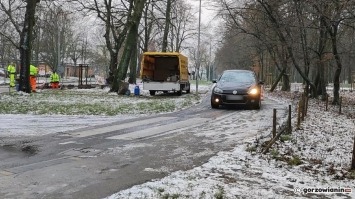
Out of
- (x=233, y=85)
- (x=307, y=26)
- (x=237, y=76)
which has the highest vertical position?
(x=307, y=26)

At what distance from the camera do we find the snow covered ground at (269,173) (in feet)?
17.1

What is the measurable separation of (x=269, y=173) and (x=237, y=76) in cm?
1138

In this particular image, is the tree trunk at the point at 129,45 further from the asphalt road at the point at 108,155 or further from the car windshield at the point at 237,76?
the asphalt road at the point at 108,155

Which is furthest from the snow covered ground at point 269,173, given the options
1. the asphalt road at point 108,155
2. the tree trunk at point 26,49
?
the tree trunk at point 26,49

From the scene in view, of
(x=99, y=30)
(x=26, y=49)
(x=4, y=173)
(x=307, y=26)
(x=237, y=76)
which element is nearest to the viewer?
(x=4, y=173)

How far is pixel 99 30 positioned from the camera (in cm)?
5472

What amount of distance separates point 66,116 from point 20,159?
20.7ft

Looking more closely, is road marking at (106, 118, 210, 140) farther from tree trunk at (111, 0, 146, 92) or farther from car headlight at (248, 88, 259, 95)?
tree trunk at (111, 0, 146, 92)

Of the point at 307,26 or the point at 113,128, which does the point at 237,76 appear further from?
the point at 113,128

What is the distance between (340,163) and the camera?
7152 millimetres

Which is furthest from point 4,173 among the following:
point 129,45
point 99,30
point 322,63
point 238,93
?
point 99,30

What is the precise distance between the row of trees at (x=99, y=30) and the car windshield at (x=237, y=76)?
27.2 ft

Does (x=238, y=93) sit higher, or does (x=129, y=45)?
(x=129, y=45)

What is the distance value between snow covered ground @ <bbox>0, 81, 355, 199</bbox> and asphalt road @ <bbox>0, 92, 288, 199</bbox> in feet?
1.27
